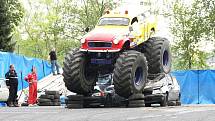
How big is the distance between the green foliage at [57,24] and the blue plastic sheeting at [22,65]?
54.0 feet

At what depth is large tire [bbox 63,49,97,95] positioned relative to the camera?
20297mm

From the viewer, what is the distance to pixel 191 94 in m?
31.5

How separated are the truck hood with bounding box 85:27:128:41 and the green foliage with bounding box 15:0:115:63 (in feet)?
101

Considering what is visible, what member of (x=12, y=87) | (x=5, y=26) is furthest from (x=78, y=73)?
(x=5, y=26)

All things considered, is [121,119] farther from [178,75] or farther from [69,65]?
[178,75]

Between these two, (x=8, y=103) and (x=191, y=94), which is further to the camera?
(x=191, y=94)

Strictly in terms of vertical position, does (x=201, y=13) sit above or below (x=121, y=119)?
above

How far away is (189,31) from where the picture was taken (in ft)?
175

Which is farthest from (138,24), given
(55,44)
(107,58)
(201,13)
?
(55,44)

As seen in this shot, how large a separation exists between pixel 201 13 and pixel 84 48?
110 feet

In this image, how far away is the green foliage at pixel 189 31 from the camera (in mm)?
51875

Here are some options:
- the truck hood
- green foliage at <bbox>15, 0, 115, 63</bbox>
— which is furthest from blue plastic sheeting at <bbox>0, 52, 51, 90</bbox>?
green foliage at <bbox>15, 0, 115, 63</bbox>

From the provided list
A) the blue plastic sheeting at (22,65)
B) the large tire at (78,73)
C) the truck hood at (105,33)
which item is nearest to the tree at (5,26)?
the blue plastic sheeting at (22,65)

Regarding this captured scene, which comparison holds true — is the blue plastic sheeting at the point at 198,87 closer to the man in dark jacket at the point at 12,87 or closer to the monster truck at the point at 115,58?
the monster truck at the point at 115,58
